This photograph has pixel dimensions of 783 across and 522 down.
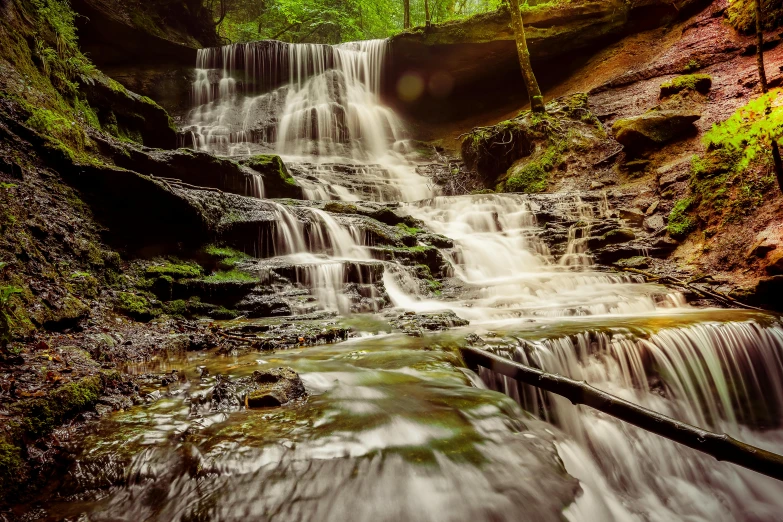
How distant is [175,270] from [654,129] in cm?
1210

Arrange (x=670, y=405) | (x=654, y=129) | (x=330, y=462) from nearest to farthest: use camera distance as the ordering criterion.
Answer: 1. (x=330, y=462)
2. (x=670, y=405)
3. (x=654, y=129)

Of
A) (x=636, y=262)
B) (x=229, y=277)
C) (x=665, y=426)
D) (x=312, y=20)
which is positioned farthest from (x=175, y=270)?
(x=312, y=20)

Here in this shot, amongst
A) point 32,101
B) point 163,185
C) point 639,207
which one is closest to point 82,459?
point 163,185

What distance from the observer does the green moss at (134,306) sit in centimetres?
491

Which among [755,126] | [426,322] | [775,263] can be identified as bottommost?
[426,322]

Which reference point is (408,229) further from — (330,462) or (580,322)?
(330,462)

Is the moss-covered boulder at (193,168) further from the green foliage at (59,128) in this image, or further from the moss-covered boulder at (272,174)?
the green foliage at (59,128)

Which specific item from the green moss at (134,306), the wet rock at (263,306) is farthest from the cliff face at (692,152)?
the green moss at (134,306)

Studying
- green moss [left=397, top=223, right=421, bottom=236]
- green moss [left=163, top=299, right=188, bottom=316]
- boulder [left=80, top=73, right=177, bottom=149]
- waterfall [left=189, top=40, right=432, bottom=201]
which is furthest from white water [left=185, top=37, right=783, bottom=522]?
boulder [left=80, top=73, right=177, bottom=149]

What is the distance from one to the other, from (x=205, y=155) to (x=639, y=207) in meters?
11.0

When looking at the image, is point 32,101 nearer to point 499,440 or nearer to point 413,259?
point 413,259

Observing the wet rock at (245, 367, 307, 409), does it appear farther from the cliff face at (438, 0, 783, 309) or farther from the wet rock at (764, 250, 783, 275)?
the wet rock at (764, 250, 783, 275)

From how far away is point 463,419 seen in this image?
2547 mm

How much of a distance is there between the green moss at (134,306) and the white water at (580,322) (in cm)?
257
